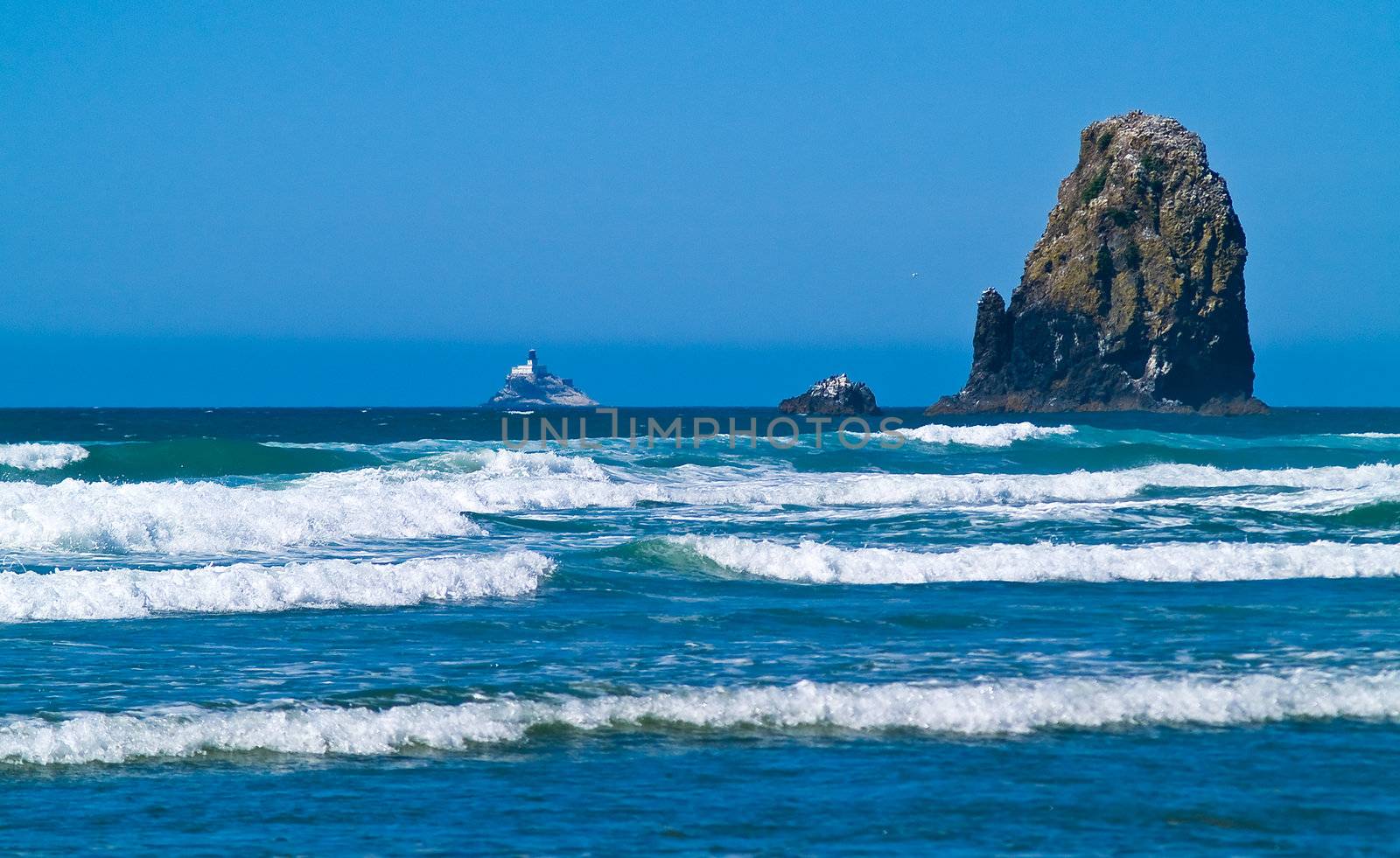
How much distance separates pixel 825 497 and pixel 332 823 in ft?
62.7

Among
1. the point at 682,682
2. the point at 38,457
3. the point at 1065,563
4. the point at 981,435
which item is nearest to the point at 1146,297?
the point at 981,435

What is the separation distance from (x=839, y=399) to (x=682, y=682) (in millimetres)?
79116

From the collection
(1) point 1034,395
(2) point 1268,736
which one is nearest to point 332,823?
(2) point 1268,736

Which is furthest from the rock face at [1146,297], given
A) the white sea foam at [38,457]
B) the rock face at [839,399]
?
the white sea foam at [38,457]

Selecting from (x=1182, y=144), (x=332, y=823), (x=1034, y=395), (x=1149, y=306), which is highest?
(x=1182, y=144)

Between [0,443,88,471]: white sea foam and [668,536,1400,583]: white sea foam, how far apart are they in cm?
2291

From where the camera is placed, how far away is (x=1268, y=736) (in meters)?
7.83

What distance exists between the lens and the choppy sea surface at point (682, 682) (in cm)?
642

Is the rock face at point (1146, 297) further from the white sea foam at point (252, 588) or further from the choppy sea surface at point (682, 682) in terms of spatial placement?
the white sea foam at point (252, 588)

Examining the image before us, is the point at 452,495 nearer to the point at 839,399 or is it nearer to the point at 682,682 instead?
the point at 682,682

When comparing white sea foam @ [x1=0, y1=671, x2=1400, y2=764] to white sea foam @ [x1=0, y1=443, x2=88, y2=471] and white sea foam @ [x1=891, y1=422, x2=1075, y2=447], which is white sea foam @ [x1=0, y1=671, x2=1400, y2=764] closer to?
white sea foam @ [x1=0, y1=443, x2=88, y2=471]

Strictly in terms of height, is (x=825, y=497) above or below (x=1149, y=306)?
below

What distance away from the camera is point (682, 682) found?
8.92m

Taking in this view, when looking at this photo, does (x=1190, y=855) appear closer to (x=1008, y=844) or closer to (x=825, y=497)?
(x=1008, y=844)
